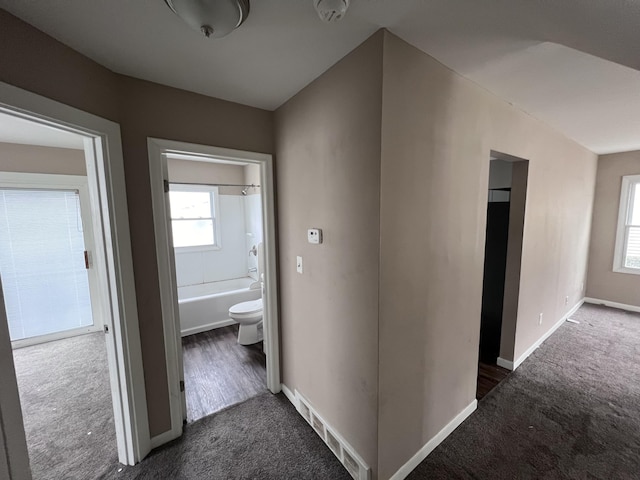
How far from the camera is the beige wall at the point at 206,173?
3984mm

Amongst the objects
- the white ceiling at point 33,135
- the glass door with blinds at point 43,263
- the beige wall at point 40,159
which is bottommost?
the glass door with blinds at point 43,263

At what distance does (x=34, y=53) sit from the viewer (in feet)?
3.61

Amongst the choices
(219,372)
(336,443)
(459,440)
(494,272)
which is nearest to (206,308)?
(219,372)

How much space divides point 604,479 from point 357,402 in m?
1.51

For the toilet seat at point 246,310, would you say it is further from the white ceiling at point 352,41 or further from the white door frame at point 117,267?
the white ceiling at point 352,41

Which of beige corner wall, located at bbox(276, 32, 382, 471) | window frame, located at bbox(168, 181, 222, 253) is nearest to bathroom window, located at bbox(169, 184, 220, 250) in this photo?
window frame, located at bbox(168, 181, 222, 253)

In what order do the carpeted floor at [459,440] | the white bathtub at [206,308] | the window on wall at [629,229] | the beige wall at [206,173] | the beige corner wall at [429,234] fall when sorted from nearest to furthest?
the beige corner wall at [429,234] < the carpeted floor at [459,440] < the white bathtub at [206,308] < the window on wall at [629,229] < the beige wall at [206,173]

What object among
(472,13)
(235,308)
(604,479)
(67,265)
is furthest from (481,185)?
(67,265)

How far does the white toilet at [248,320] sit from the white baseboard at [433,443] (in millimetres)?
2032

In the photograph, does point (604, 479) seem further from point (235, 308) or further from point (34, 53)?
point (34, 53)

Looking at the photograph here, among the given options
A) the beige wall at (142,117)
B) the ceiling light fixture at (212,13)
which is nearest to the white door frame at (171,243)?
the beige wall at (142,117)

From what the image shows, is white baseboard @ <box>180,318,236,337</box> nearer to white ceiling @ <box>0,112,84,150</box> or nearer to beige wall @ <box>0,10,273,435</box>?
beige wall @ <box>0,10,273,435</box>

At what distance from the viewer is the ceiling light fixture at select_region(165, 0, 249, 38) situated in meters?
0.89

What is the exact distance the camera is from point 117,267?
1.51 m
